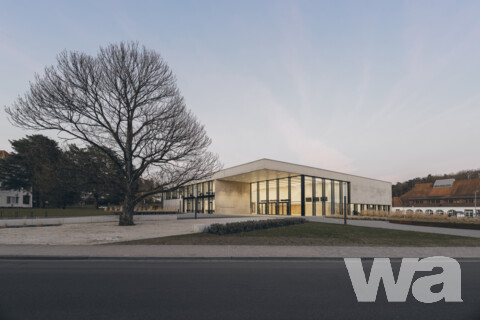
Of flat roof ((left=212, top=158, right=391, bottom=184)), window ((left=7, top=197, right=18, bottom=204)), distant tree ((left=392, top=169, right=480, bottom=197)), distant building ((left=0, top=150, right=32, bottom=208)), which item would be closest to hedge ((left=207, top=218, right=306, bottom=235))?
flat roof ((left=212, top=158, right=391, bottom=184))

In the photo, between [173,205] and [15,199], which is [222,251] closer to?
[173,205]

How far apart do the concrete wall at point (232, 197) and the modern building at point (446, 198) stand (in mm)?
35989

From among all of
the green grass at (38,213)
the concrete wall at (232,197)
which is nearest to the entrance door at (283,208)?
the concrete wall at (232,197)

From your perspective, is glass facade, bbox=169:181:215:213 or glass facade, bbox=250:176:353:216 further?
glass facade, bbox=169:181:215:213

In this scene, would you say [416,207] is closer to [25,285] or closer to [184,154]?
[184,154]

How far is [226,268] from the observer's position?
30.7 feet

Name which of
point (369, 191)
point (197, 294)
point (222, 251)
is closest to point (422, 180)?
point (369, 191)

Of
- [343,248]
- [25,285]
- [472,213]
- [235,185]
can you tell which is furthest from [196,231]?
[472,213]

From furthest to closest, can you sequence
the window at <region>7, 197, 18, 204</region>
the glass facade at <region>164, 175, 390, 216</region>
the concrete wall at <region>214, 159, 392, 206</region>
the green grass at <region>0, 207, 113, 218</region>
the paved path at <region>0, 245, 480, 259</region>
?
1. the window at <region>7, 197, 18, 204</region>
2. the glass facade at <region>164, 175, 390, 216</region>
3. the concrete wall at <region>214, 159, 392, 206</region>
4. the green grass at <region>0, 207, 113, 218</region>
5. the paved path at <region>0, 245, 480, 259</region>

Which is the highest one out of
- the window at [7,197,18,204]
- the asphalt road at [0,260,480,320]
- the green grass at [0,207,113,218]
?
the asphalt road at [0,260,480,320]

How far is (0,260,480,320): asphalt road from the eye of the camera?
5199 mm

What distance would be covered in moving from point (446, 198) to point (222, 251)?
81.6m

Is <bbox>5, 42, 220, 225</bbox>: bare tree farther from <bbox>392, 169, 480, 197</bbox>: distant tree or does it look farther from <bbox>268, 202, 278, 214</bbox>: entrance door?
<bbox>392, 169, 480, 197</bbox>: distant tree

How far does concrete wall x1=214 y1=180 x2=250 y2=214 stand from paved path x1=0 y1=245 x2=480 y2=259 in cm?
4016
